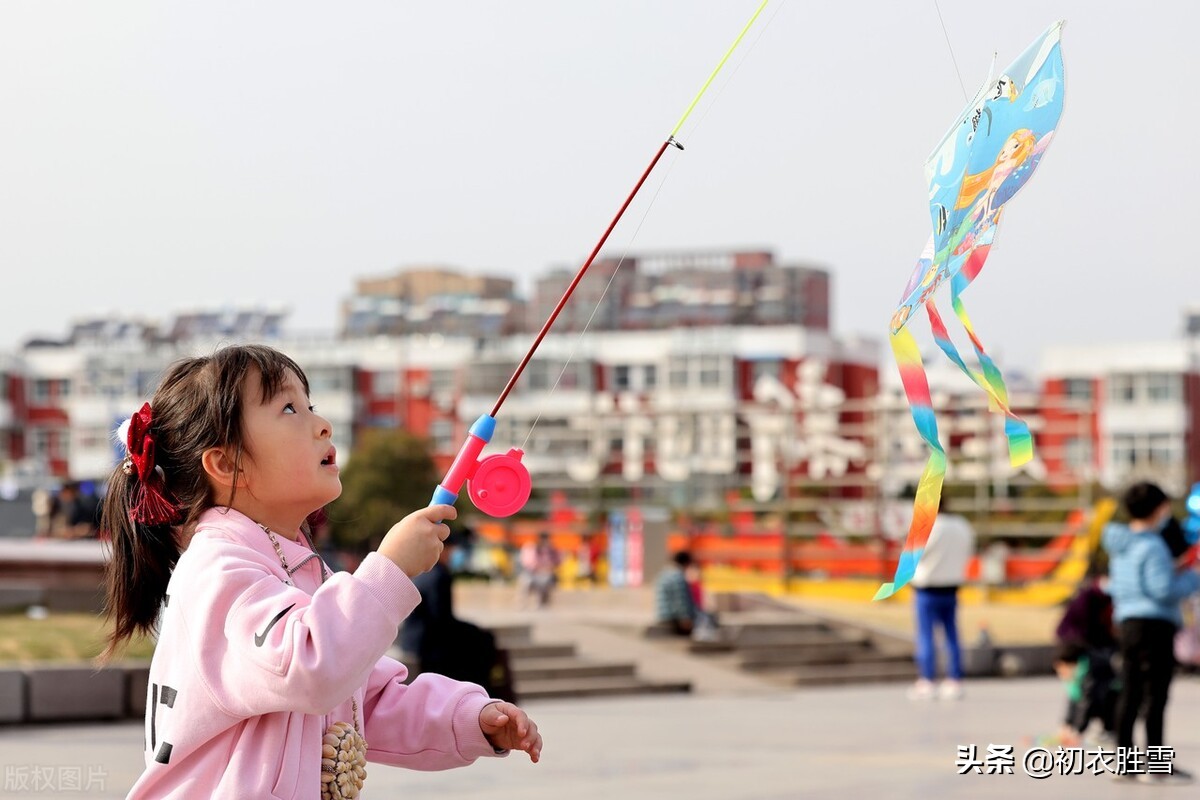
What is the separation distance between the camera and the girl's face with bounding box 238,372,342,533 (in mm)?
2859

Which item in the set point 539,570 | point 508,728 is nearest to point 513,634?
point 539,570

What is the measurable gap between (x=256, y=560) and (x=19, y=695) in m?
7.79

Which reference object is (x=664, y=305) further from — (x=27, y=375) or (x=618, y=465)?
(x=27, y=375)

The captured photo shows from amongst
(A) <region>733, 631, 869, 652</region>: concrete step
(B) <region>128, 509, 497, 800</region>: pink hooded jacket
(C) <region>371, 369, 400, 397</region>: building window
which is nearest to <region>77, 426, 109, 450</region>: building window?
(C) <region>371, 369, 400, 397</region>: building window

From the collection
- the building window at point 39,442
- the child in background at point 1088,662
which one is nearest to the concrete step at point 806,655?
the child in background at point 1088,662

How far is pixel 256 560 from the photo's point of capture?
278cm

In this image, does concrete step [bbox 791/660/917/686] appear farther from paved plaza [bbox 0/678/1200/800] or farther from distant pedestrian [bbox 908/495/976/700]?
distant pedestrian [bbox 908/495/976/700]

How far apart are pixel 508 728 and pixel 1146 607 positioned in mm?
5571

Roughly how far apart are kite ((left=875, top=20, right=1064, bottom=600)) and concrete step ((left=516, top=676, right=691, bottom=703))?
9.86 metres

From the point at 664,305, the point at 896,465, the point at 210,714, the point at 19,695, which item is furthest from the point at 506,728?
the point at 664,305

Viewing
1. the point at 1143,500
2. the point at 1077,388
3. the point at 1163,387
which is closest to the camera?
the point at 1143,500

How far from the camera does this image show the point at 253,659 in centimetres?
262

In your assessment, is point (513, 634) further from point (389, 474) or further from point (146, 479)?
point (389, 474)

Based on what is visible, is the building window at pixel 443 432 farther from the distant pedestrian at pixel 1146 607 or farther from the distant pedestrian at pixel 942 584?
the distant pedestrian at pixel 1146 607
